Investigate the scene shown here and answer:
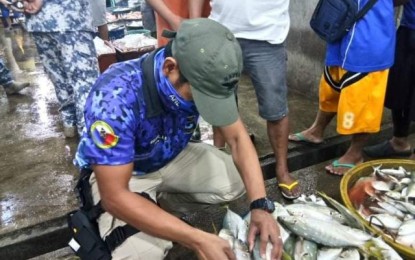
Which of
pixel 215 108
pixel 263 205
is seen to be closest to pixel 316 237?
pixel 263 205

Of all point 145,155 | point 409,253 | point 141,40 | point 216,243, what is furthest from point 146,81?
point 141,40

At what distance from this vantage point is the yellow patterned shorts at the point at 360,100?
9.84 ft

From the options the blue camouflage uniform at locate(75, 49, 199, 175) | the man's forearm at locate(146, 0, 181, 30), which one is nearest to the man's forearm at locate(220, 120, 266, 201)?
the blue camouflage uniform at locate(75, 49, 199, 175)

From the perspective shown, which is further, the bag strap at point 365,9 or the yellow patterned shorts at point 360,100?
the yellow patterned shorts at point 360,100

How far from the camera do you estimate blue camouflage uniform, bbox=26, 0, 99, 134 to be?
3.51 meters

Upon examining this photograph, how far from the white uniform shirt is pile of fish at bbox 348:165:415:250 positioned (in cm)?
120

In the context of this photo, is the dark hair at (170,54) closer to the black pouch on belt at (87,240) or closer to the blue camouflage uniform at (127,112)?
the blue camouflage uniform at (127,112)

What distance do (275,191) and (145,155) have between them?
4.62 ft

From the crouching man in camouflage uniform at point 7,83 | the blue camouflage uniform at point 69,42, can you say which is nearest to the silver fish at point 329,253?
the blue camouflage uniform at point 69,42

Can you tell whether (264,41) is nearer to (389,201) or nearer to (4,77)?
(389,201)

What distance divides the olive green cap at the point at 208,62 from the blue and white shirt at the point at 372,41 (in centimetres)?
153

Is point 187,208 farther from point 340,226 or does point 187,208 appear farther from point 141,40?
point 141,40

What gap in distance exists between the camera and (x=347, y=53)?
2990mm

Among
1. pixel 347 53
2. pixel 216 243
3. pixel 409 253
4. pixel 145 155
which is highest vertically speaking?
pixel 347 53
